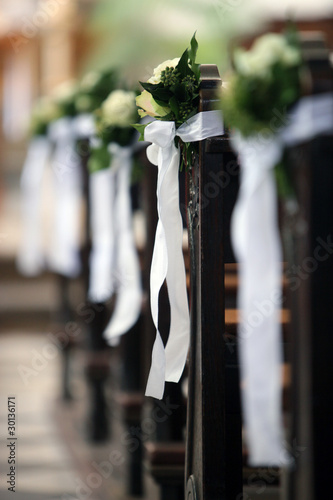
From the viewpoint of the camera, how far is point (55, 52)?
7996 millimetres

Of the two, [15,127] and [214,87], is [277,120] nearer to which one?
[214,87]

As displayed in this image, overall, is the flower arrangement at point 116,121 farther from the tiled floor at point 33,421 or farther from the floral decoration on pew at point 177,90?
the tiled floor at point 33,421

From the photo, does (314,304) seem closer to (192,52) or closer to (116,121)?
(192,52)

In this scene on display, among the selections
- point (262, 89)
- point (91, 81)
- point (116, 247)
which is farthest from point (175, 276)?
point (91, 81)

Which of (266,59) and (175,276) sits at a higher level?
(266,59)

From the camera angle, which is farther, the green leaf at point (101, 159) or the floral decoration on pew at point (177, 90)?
the green leaf at point (101, 159)

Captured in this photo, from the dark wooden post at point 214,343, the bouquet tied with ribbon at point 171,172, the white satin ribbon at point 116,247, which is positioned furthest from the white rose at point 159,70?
the white satin ribbon at point 116,247

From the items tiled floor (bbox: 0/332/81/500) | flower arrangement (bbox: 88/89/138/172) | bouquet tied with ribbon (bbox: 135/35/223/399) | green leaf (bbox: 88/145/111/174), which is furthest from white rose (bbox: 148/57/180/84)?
tiled floor (bbox: 0/332/81/500)

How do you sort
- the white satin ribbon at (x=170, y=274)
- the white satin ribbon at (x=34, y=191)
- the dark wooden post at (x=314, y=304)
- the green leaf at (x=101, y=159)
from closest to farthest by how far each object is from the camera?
the dark wooden post at (x=314, y=304) < the white satin ribbon at (x=170, y=274) < the green leaf at (x=101, y=159) < the white satin ribbon at (x=34, y=191)

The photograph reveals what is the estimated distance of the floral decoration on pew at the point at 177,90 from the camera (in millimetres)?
1494

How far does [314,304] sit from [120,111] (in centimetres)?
145

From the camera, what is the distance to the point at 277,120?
1.16 m

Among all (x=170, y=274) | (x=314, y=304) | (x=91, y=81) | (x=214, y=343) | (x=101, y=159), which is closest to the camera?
(x=314, y=304)

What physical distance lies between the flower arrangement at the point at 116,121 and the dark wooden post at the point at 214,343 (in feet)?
3.18
